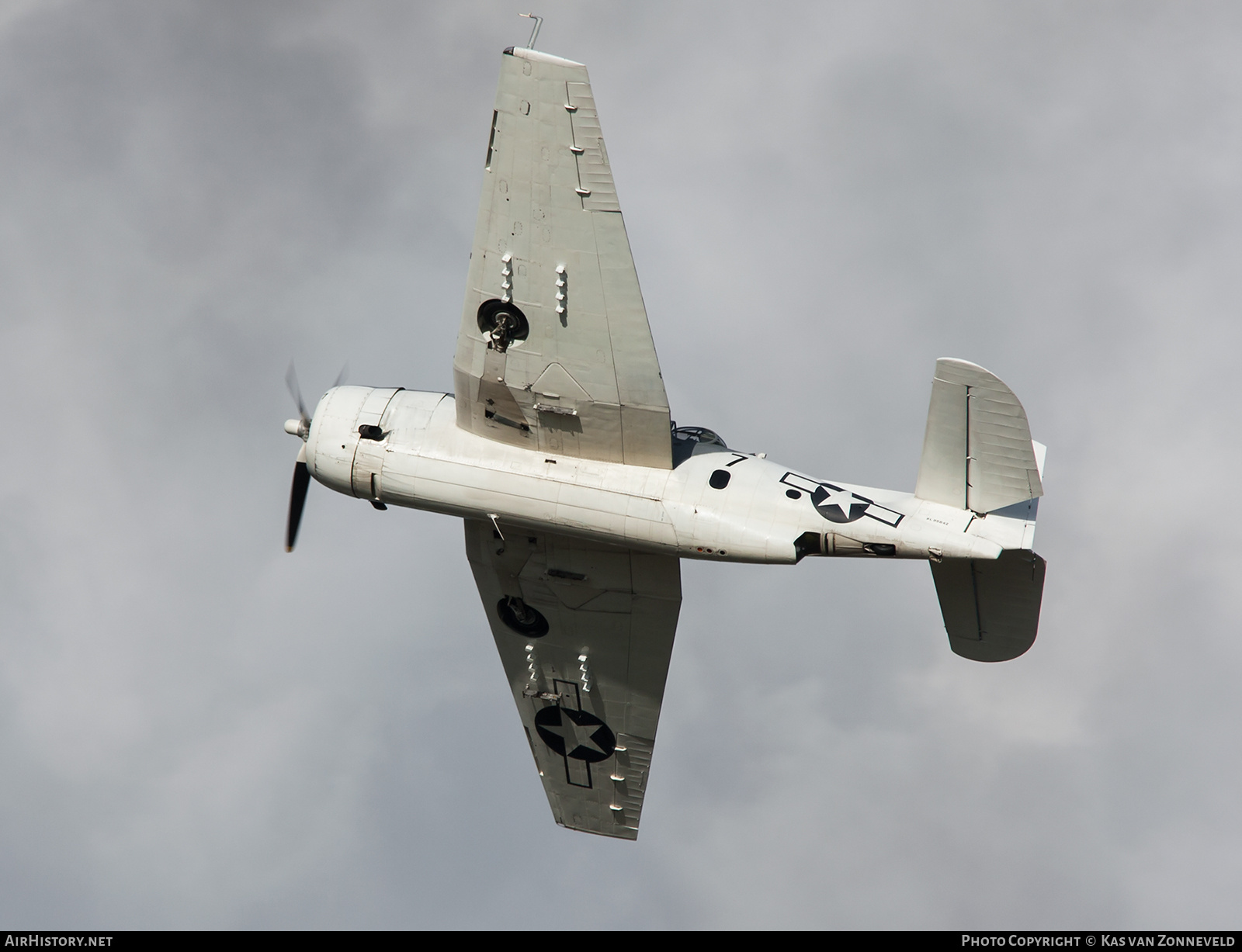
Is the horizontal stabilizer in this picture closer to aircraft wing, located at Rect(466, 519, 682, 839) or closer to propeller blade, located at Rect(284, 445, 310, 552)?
aircraft wing, located at Rect(466, 519, 682, 839)

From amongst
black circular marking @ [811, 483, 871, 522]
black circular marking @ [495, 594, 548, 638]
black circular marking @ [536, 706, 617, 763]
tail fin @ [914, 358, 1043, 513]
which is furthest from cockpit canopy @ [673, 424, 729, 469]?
black circular marking @ [536, 706, 617, 763]

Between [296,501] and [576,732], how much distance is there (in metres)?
8.22

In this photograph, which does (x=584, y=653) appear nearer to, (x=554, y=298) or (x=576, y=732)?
(x=576, y=732)

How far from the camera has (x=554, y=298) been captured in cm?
2570

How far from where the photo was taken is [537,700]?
3247cm

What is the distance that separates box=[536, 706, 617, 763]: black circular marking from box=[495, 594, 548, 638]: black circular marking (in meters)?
2.29

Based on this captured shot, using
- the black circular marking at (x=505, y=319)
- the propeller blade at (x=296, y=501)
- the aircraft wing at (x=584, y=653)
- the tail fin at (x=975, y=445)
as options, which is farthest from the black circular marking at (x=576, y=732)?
the tail fin at (x=975, y=445)

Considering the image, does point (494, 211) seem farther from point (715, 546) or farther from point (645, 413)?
point (715, 546)

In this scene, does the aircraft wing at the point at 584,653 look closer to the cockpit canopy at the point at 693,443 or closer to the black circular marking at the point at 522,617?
the black circular marking at the point at 522,617

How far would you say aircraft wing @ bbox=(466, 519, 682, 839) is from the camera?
96.6 feet

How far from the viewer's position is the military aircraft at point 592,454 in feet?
80.9

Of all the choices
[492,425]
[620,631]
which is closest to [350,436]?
[492,425]

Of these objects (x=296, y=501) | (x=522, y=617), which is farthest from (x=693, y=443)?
(x=296, y=501)
